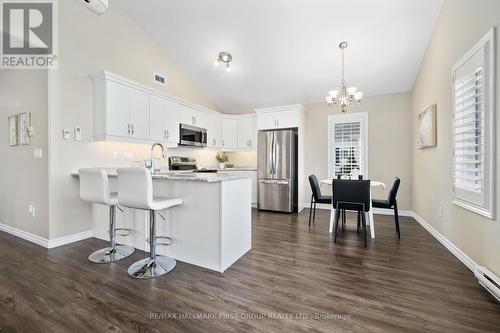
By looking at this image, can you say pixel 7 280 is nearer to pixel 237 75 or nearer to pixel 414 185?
pixel 237 75

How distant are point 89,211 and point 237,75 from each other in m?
3.69

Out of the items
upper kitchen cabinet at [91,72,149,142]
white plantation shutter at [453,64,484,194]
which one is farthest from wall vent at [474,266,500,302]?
upper kitchen cabinet at [91,72,149,142]

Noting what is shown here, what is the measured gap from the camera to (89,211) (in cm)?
332

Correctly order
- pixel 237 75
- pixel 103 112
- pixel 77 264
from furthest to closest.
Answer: pixel 237 75
pixel 103 112
pixel 77 264

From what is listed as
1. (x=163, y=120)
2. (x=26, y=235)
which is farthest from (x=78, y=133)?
(x=26, y=235)

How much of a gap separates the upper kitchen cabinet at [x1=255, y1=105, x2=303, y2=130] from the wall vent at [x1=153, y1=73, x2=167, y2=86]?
2.10 m

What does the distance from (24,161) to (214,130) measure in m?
3.41

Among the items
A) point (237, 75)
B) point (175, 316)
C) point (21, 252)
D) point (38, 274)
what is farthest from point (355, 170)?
point (21, 252)

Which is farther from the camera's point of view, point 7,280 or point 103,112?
point 103,112

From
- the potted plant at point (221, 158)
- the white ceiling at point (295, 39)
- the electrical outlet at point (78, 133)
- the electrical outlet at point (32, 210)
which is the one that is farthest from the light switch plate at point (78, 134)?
the potted plant at point (221, 158)

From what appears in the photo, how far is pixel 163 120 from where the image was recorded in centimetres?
417

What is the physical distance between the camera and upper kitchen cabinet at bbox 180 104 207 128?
4.67m

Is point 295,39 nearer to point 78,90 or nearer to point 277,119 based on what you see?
A: point 277,119

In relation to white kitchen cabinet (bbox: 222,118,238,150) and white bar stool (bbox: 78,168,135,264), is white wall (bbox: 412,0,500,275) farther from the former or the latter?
white kitchen cabinet (bbox: 222,118,238,150)
